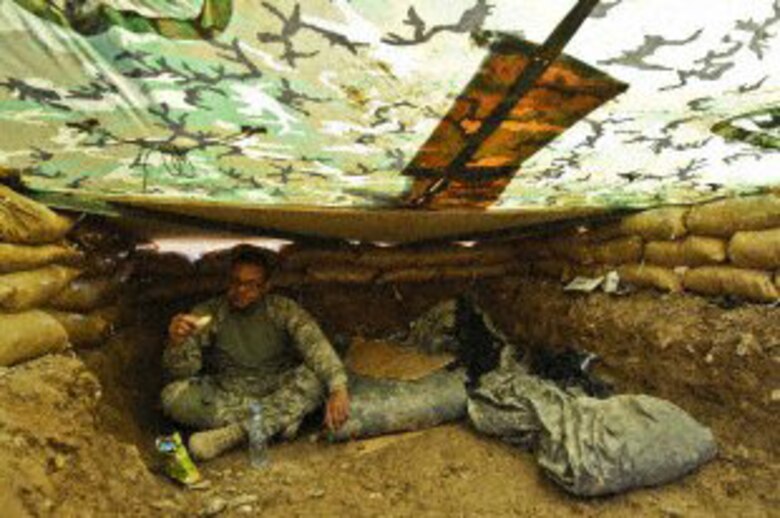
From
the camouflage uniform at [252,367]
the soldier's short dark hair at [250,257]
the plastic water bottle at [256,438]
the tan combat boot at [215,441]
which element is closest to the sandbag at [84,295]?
the camouflage uniform at [252,367]

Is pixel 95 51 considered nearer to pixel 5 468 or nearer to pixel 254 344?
pixel 5 468

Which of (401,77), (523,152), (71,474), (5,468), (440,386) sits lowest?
(440,386)

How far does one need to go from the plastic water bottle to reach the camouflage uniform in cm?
7

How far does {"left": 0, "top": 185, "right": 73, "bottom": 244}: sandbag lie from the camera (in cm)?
272

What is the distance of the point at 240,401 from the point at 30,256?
1.58 meters

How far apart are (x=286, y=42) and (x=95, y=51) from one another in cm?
55

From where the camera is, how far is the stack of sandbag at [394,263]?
18.4 ft

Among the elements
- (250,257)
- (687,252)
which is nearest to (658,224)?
(687,252)

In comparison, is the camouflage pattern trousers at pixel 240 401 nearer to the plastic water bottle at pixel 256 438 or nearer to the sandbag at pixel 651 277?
the plastic water bottle at pixel 256 438

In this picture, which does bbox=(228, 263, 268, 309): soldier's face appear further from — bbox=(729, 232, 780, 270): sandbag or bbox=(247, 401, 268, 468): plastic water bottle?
bbox=(729, 232, 780, 270): sandbag

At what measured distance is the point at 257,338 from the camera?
4.13 meters

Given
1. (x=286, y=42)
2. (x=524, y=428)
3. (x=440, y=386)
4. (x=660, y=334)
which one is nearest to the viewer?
(x=286, y=42)

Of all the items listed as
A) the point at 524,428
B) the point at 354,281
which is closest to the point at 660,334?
the point at 524,428

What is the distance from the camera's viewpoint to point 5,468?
1992 mm
